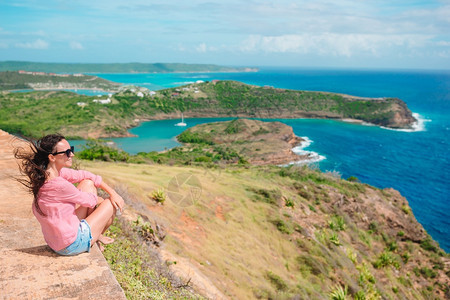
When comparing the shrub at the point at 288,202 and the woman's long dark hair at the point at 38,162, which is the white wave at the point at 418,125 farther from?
the woman's long dark hair at the point at 38,162

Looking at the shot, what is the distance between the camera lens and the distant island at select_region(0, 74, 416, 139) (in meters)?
83.2

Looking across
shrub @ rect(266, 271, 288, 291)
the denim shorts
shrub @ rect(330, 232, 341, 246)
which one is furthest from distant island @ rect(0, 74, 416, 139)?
the denim shorts

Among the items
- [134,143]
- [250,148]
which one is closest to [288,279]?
[250,148]

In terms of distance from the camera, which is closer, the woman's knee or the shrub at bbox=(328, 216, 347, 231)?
the woman's knee

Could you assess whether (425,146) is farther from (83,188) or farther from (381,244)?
(83,188)

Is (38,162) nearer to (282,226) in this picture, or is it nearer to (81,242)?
(81,242)

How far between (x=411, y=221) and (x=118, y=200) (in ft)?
81.7

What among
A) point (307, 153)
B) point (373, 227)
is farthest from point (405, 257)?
point (307, 153)

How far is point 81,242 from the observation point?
170 inches

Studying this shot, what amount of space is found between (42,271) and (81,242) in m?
0.53

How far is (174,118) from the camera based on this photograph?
107125 mm

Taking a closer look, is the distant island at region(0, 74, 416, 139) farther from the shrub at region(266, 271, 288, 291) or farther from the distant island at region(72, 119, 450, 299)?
the shrub at region(266, 271, 288, 291)

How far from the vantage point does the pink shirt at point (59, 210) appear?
13.1 ft

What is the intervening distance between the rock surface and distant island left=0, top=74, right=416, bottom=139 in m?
75.8
